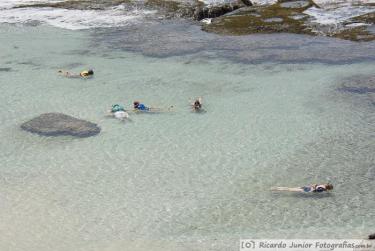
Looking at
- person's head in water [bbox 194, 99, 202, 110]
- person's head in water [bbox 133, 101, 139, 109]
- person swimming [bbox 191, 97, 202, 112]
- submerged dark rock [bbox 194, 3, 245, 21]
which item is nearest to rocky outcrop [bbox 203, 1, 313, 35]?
Result: submerged dark rock [bbox 194, 3, 245, 21]

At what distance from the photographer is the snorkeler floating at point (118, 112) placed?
1232 inches

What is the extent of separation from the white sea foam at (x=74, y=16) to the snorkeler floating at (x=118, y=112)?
27.1 meters

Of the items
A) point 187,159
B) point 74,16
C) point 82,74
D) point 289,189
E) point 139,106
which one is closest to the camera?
point 289,189

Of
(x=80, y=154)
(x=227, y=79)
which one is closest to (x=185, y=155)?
(x=80, y=154)

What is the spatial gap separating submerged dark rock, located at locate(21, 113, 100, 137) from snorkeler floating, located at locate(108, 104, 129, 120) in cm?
173

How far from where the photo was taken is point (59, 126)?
2969cm

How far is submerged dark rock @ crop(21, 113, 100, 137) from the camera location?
95.4 ft

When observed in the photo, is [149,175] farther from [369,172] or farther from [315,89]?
[315,89]

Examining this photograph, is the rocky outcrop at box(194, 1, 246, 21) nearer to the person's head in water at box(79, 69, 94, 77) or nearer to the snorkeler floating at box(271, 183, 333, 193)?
the person's head in water at box(79, 69, 94, 77)

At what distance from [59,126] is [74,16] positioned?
114 ft

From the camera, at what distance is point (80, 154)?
2686 cm

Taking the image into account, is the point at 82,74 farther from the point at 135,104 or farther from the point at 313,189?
the point at 313,189

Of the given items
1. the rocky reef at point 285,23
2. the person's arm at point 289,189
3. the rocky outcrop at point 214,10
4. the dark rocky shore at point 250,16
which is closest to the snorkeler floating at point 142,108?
the person's arm at point 289,189

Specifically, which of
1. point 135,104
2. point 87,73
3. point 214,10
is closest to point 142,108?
point 135,104
